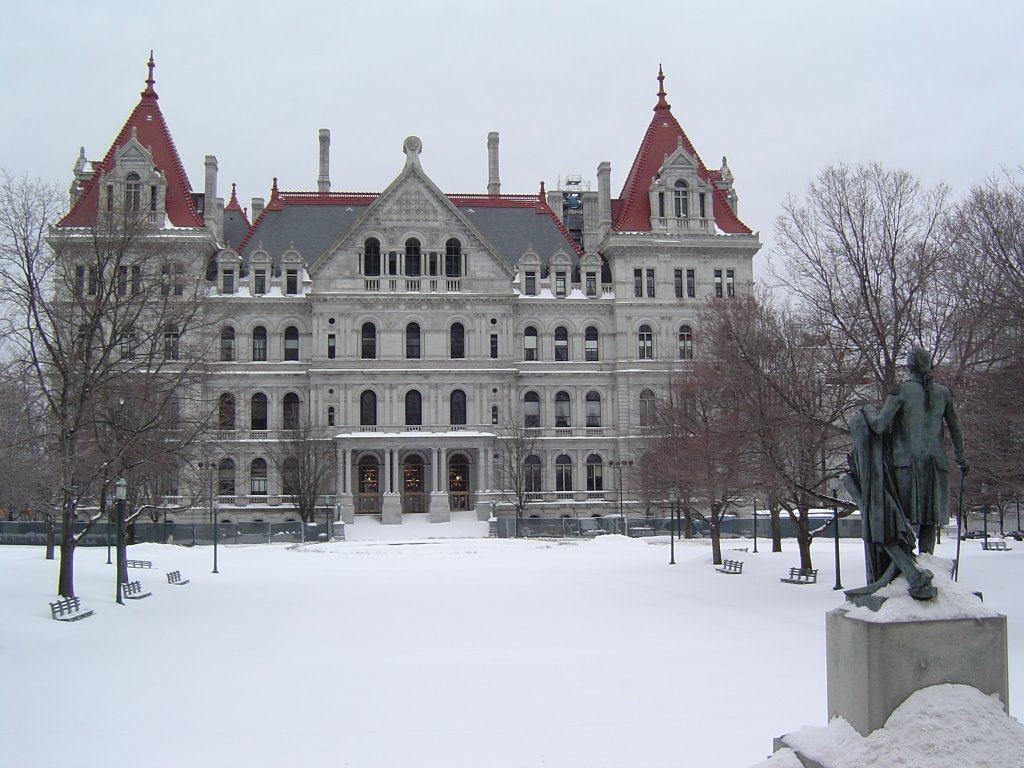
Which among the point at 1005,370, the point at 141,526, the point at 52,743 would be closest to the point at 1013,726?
the point at 52,743

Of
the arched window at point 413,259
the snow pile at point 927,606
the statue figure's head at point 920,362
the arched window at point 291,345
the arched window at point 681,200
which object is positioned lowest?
the snow pile at point 927,606

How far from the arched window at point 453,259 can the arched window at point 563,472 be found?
1295 cm

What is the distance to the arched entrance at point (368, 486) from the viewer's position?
5903 cm

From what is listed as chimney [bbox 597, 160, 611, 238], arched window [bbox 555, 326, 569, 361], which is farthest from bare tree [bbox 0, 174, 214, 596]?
chimney [bbox 597, 160, 611, 238]

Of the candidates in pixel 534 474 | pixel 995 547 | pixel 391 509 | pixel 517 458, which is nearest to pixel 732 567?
pixel 995 547

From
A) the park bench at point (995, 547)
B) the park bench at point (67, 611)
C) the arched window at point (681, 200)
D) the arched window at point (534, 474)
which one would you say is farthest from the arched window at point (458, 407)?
the park bench at point (67, 611)

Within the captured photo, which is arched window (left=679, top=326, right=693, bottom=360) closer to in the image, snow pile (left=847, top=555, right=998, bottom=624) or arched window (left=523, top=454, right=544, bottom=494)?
arched window (left=523, top=454, right=544, bottom=494)

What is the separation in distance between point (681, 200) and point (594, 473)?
18.0 meters

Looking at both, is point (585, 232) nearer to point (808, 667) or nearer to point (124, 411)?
point (124, 411)

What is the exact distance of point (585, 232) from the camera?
221ft

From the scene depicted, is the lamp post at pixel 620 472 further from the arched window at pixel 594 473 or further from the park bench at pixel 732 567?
the park bench at pixel 732 567

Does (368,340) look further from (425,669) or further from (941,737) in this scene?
(941,737)

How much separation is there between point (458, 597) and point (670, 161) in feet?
142

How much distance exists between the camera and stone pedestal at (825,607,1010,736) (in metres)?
7.28
